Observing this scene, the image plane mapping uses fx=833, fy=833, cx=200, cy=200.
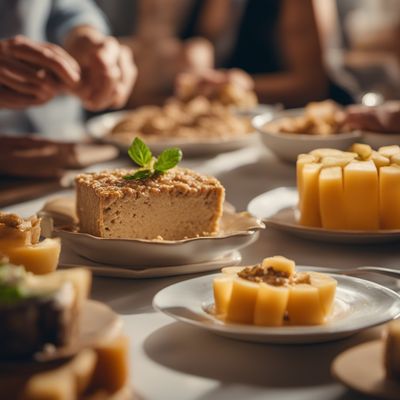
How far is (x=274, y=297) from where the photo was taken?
1175mm

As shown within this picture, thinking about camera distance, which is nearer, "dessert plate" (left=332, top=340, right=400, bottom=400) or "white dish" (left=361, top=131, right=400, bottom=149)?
"dessert plate" (left=332, top=340, right=400, bottom=400)

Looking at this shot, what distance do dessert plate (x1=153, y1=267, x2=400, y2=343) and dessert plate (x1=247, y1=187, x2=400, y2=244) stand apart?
1.09 feet

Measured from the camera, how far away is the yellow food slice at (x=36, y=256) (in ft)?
4.22

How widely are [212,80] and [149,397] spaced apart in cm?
245

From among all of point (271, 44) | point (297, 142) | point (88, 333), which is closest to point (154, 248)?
point (88, 333)

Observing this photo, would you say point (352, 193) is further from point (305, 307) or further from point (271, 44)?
point (271, 44)

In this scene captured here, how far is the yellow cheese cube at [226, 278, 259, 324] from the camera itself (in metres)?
1.18

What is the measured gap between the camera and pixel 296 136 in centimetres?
242

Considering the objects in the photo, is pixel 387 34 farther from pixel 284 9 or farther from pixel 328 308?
pixel 328 308

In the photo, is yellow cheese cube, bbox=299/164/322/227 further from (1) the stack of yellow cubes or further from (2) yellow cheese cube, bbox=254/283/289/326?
(2) yellow cheese cube, bbox=254/283/289/326

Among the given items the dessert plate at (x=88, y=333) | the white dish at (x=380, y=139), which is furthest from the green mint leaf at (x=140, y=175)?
the white dish at (x=380, y=139)

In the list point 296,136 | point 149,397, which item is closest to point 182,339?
point 149,397

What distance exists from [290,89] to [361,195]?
3.38 meters

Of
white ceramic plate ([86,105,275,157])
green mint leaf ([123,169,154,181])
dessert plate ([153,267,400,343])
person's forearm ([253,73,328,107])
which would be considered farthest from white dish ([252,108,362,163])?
person's forearm ([253,73,328,107])
